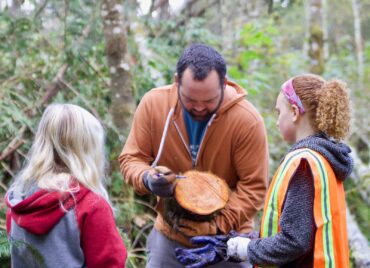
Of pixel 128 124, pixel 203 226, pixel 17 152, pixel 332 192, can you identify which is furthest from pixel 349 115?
pixel 17 152

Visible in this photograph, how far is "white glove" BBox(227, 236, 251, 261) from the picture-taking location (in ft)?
8.89

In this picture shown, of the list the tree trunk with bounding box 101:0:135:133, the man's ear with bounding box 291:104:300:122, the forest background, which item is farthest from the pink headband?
the tree trunk with bounding box 101:0:135:133

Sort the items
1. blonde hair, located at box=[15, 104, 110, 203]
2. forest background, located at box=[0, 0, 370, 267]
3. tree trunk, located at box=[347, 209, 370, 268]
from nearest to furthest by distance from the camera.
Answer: blonde hair, located at box=[15, 104, 110, 203] < forest background, located at box=[0, 0, 370, 267] < tree trunk, located at box=[347, 209, 370, 268]

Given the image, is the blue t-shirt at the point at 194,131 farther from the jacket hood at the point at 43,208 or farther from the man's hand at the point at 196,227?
the jacket hood at the point at 43,208

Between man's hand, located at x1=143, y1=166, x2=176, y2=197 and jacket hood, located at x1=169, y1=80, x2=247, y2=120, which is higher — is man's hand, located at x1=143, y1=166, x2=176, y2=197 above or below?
below

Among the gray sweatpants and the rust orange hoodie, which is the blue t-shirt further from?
the gray sweatpants

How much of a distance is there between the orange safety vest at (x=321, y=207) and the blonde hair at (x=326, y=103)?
0.17 m

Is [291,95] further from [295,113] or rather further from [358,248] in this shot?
[358,248]

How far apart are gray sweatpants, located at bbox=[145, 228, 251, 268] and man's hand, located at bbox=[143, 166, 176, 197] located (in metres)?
0.50

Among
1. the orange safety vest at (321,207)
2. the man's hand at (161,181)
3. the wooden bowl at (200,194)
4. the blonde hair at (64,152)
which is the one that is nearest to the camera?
the orange safety vest at (321,207)

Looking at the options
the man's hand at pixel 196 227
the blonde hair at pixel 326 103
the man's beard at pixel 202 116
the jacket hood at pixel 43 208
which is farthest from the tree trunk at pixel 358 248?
the jacket hood at pixel 43 208

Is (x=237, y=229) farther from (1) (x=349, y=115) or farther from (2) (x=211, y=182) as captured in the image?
(1) (x=349, y=115)

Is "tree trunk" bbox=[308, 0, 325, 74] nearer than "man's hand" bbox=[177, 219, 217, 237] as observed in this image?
No

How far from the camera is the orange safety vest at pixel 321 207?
2.46m
